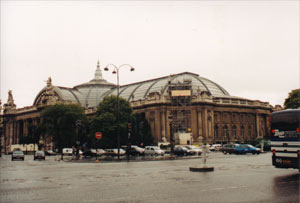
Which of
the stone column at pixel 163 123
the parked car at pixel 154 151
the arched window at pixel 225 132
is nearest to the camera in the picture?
the parked car at pixel 154 151

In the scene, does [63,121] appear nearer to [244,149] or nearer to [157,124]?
[157,124]

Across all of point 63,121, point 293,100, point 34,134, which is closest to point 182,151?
point 63,121

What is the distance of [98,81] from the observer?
501 feet

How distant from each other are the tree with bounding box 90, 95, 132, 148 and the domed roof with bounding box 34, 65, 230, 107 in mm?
21038

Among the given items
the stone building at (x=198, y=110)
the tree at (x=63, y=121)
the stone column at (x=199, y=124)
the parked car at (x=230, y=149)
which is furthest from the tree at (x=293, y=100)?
the tree at (x=63, y=121)

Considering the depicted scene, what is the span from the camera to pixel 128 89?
393 ft

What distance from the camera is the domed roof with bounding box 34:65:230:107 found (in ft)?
340

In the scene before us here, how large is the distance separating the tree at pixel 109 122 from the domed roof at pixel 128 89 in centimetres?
2104

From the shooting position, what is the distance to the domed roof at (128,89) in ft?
340

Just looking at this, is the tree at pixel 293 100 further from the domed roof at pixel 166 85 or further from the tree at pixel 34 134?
the tree at pixel 34 134

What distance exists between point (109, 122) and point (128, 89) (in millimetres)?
50133

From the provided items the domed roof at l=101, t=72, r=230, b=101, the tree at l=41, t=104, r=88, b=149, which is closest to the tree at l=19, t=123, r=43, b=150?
the tree at l=41, t=104, r=88, b=149

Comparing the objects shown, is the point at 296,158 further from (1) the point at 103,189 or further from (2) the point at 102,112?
(2) the point at 102,112

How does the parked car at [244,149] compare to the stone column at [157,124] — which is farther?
the stone column at [157,124]
